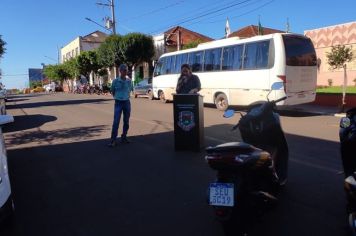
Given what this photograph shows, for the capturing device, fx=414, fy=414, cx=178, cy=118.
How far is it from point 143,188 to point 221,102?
483 inches

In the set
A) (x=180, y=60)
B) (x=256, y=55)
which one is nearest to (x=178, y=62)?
(x=180, y=60)

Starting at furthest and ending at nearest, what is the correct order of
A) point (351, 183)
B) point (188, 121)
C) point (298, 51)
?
point (298, 51) < point (188, 121) < point (351, 183)

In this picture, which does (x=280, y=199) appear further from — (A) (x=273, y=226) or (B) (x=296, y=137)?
(B) (x=296, y=137)

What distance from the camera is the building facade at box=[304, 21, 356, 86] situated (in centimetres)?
3720

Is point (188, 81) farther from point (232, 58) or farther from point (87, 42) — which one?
point (87, 42)

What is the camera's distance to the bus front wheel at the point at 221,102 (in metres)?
17.6

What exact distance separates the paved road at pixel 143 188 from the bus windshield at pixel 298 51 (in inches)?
179

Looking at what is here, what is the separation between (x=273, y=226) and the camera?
439 cm

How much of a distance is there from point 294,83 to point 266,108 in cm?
1025

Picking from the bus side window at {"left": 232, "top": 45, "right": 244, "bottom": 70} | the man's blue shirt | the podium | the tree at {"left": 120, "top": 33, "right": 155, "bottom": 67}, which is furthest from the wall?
the podium

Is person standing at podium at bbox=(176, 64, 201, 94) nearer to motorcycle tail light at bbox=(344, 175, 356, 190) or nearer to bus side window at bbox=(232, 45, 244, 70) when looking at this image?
motorcycle tail light at bbox=(344, 175, 356, 190)

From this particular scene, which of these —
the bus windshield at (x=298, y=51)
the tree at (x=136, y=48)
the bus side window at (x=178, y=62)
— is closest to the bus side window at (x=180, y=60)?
the bus side window at (x=178, y=62)

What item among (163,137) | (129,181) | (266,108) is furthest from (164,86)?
(266,108)

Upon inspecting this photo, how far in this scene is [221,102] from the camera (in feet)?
58.6
